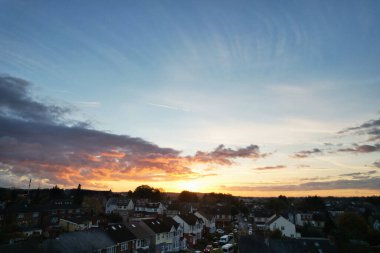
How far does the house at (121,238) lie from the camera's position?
45.5 metres

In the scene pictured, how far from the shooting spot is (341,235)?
51406 mm

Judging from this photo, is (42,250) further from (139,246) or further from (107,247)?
(139,246)

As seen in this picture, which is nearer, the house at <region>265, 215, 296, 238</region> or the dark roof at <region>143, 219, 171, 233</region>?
the dark roof at <region>143, 219, 171, 233</region>

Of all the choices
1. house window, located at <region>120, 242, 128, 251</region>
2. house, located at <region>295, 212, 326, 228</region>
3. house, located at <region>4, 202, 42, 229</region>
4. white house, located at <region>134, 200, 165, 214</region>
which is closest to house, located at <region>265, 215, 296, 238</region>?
house, located at <region>295, 212, 326, 228</region>

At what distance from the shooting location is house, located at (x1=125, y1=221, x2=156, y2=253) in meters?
52.1

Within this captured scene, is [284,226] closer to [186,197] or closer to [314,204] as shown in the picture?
[314,204]

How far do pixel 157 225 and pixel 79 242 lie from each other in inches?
948

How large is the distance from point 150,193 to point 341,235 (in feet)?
406

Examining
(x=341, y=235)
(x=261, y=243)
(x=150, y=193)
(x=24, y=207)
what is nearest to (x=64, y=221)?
(x=24, y=207)

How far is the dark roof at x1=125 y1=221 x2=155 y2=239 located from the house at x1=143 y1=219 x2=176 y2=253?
1525 millimetres

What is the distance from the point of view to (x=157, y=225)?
201 ft

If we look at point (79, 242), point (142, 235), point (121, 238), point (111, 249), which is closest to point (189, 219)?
point (142, 235)

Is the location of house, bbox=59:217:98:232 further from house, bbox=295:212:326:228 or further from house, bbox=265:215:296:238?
house, bbox=295:212:326:228

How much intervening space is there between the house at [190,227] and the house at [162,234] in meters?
8.86
